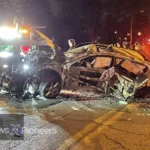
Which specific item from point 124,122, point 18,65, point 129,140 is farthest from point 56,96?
point 129,140

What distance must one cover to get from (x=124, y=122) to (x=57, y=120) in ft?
4.80

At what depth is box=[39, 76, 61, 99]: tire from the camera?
8602 mm

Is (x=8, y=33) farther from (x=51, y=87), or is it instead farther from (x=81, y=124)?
(x=81, y=124)

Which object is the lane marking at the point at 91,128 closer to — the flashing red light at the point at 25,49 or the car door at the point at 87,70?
the car door at the point at 87,70

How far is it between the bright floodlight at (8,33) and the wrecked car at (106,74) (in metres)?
1.79

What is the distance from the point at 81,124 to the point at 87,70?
329 centimetres

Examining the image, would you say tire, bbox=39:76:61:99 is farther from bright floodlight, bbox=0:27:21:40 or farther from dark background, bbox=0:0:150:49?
dark background, bbox=0:0:150:49

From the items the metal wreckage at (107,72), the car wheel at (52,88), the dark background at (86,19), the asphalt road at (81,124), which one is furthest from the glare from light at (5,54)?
the dark background at (86,19)

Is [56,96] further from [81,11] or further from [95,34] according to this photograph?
[95,34]

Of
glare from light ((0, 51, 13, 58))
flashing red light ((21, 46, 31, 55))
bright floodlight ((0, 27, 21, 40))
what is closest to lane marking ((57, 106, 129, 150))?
flashing red light ((21, 46, 31, 55))

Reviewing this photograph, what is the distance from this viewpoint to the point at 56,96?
9.02m

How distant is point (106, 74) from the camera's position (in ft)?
30.2

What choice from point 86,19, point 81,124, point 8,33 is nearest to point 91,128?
point 81,124

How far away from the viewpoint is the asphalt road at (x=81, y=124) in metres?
4.95
